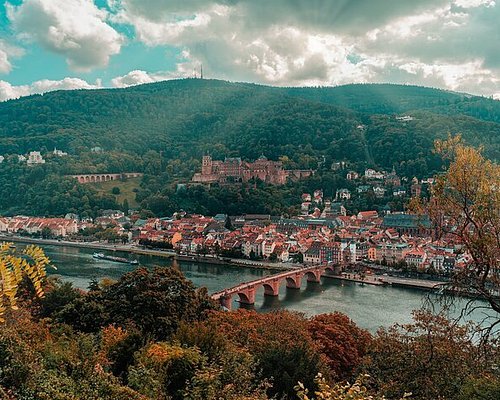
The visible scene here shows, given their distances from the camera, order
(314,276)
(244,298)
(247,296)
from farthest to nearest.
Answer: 1. (314,276)
2. (244,298)
3. (247,296)

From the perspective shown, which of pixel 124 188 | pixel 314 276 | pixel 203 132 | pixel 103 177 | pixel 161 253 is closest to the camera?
pixel 314 276

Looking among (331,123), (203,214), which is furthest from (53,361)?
(331,123)

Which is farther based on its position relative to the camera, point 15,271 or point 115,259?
point 115,259

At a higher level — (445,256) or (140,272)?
(140,272)

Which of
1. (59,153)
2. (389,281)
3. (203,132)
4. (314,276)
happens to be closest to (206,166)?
(59,153)

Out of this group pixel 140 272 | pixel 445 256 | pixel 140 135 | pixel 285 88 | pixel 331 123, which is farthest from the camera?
pixel 285 88

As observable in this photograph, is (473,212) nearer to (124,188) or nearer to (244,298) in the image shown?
(244,298)

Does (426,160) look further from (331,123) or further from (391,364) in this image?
(391,364)
